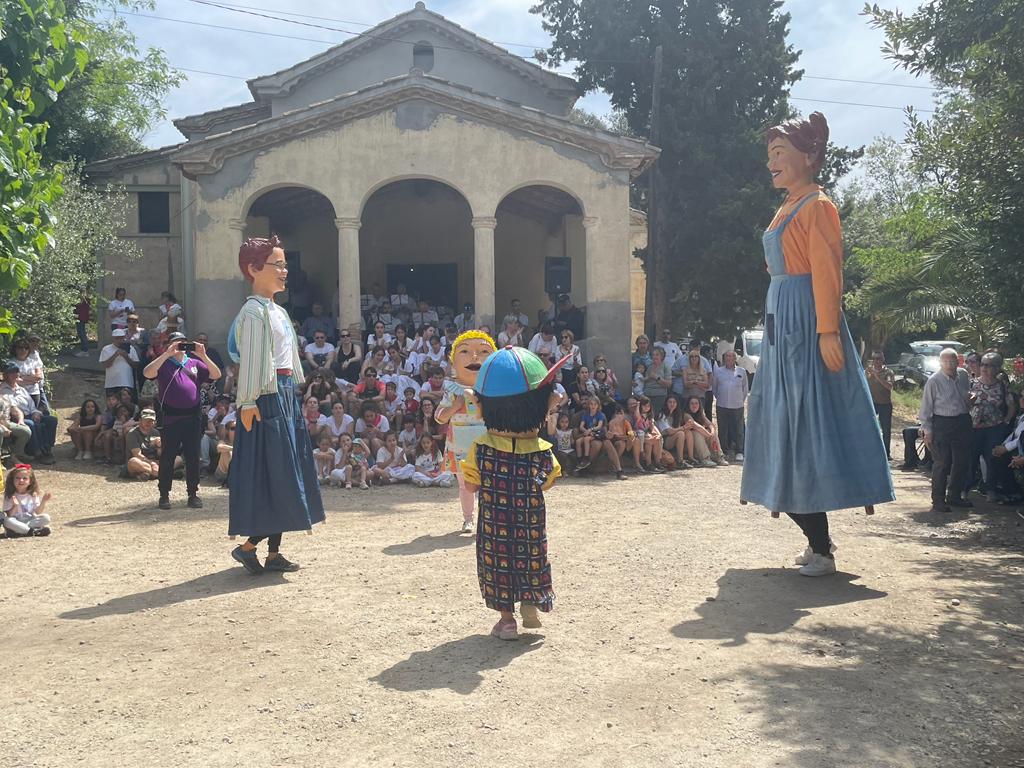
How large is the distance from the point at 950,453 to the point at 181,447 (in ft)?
26.7

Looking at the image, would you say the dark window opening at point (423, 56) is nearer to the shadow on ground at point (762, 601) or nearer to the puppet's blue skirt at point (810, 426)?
the puppet's blue skirt at point (810, 426)

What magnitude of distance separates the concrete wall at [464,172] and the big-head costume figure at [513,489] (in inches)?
459

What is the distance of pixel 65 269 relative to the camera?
1662 cm

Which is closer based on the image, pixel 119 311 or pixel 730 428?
pixel 730 428

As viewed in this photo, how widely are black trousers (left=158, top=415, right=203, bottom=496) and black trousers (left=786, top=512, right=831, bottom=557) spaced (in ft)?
20.8

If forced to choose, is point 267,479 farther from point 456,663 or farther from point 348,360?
point 348,360

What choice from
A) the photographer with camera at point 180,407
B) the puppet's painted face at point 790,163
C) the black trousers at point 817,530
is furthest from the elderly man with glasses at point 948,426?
the photographer with camera at point 180,407

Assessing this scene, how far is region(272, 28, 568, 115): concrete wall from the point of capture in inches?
896

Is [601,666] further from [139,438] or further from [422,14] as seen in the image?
[422,14]

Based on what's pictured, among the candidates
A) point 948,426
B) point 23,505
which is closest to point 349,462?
point 23,505

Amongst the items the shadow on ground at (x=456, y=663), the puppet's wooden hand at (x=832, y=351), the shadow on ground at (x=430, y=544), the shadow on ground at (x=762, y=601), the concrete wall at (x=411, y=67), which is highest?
the concrete wall at (x=411, y=67)

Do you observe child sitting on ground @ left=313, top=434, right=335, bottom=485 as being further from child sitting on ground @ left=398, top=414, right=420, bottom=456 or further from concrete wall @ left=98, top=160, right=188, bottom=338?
concrete wall @ left=98, top=160, right=188, bottom=338

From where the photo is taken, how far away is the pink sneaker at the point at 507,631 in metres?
5.41

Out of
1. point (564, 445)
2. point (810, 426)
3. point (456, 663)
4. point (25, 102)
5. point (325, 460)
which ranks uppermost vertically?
point (25, 102)
